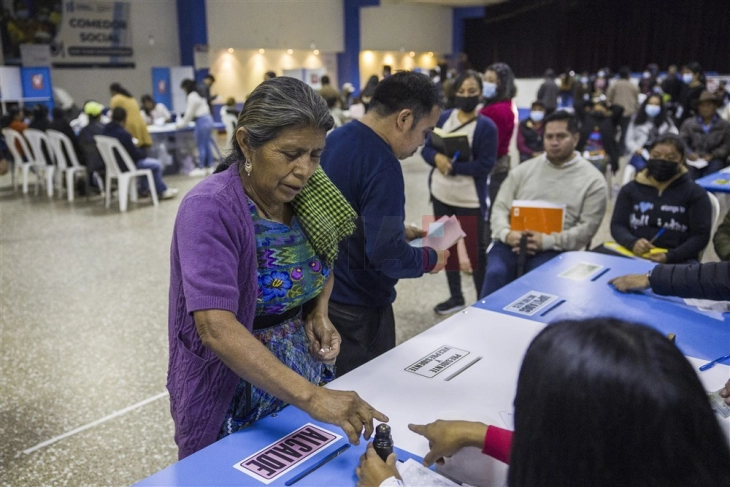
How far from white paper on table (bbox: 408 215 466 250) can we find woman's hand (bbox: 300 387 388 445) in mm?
969

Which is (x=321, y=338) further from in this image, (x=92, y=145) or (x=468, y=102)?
(x=92, y=145)

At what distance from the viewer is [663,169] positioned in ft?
10.7

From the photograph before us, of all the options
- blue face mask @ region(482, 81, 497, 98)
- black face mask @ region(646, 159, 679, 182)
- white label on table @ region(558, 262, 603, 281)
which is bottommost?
white label on table @ region(558, 262, 603, 281)

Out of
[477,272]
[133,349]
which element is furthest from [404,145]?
[133,349]

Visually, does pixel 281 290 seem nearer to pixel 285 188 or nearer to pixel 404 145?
pixel 285 188

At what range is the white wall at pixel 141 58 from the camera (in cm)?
1409

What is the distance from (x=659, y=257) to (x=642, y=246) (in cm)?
10

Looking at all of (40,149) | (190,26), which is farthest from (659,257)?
(190,26)

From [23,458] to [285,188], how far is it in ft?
6.32

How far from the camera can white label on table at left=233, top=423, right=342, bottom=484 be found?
1.21m

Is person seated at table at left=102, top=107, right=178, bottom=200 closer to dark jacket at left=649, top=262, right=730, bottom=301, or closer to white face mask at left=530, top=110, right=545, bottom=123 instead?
white face mask at left=530, top=110, right=545, bottom=123

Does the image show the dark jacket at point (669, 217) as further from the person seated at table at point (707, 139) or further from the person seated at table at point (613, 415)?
the person seated at table at point (707, 139)

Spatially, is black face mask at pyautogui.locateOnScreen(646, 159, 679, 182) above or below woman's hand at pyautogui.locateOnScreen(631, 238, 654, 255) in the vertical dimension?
above

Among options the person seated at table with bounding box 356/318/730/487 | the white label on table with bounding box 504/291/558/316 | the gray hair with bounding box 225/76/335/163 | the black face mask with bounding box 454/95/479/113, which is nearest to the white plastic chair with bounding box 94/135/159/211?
the black face mask with bounding box 454/95/479/113
